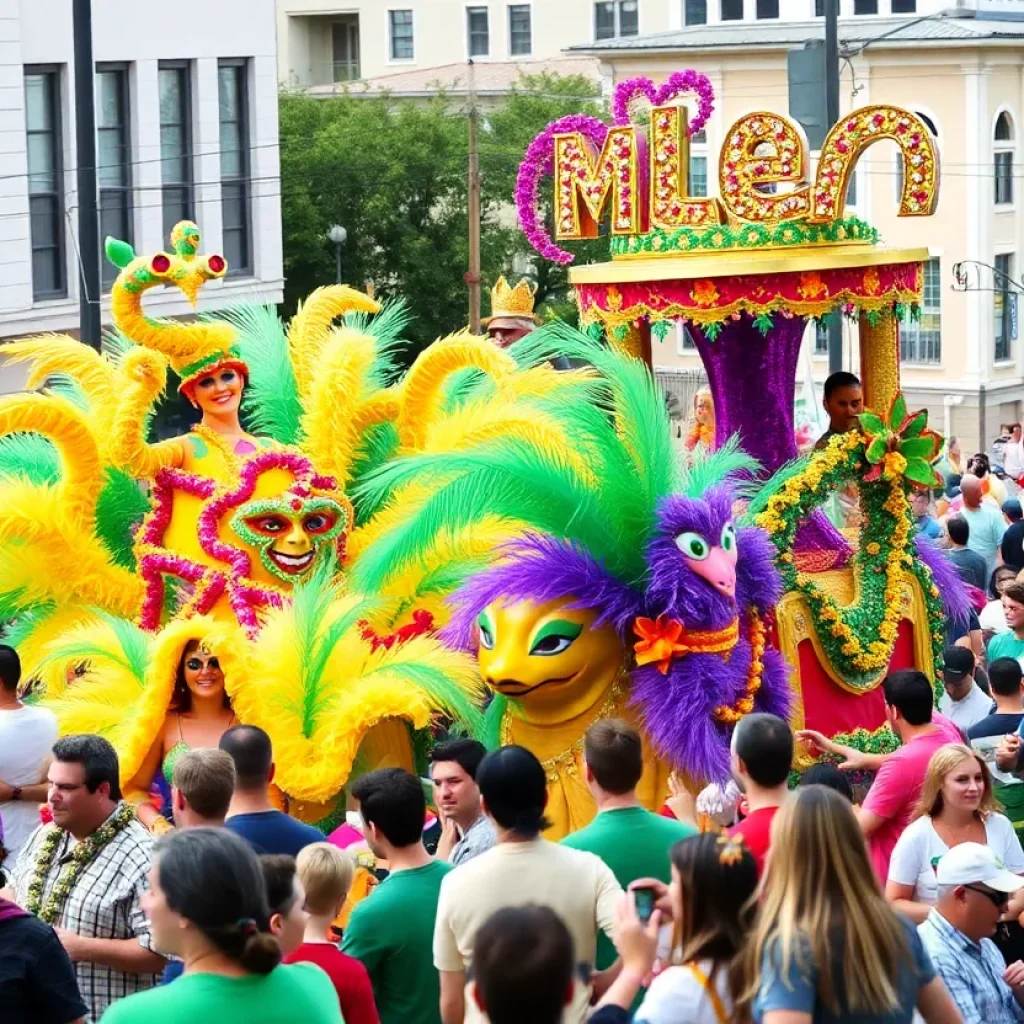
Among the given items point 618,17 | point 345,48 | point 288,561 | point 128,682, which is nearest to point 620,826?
point 128,682

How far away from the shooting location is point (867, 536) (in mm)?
10391

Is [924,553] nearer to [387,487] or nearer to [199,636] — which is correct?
[387,487]

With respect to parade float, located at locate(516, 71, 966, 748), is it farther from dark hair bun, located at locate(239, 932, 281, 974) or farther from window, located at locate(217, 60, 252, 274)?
window, located at locate(217, 60, 252, 274)

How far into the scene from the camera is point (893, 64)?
3847 centimetres

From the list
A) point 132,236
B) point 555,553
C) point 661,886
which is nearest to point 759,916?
point 661,886

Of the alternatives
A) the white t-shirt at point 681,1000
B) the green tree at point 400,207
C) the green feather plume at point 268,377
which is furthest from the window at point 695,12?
the white t-shirt at point 681,1000

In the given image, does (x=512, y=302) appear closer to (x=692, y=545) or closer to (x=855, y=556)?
(x=855, y=556)

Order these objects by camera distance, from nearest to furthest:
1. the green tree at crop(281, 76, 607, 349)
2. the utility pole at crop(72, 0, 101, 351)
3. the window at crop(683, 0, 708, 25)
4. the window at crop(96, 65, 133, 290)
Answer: the utility pole at crop(72, 0, 101, 351)
the window at crop(96, 65, 133, 290)
the green tree at crop(281, 76, 607, 349)
the window at crop(683, 0, 708, 25)

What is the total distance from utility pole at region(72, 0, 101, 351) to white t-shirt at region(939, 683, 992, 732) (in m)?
6.17

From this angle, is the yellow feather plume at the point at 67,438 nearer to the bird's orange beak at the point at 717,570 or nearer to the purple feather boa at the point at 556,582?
the purple feather boa at the point at 556,582

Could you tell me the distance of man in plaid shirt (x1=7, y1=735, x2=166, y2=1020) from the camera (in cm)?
612

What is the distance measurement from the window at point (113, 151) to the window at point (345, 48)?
33.2 metres

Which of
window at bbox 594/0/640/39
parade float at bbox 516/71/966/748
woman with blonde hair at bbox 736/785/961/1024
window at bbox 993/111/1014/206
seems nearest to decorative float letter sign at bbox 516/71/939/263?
parade float at bbox 516/71/966/748

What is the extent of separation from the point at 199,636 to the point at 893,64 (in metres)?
31.4
